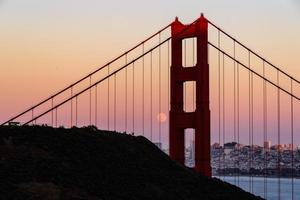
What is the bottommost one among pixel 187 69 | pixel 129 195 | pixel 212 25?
pixel 129 195

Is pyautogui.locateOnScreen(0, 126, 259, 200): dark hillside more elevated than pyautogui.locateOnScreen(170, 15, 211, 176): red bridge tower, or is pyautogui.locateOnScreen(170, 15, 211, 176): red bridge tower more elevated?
pyautogui.locateOnScreen(170, 15, 211, 176): red bridge tower

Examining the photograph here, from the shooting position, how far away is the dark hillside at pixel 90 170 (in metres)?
26.6

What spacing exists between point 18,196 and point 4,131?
6878 mm

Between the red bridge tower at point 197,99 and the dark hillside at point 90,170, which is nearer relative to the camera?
the dark hillside at point 90,170

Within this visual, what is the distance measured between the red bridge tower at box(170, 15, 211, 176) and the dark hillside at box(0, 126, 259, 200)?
4.99m

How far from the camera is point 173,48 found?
43688 mm

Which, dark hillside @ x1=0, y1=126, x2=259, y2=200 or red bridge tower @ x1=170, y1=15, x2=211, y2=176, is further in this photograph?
red bridge tower @ x1=170, y1=15, x2=211, y2=176

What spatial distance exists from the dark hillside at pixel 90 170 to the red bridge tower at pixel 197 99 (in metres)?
4.99

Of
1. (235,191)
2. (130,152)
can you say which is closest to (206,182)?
(235,191)

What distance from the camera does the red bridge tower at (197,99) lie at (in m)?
41.6

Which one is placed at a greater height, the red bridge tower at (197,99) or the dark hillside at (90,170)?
the red bridge tower at (197,99)

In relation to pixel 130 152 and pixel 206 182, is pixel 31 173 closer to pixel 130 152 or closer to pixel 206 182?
pixel 130 152

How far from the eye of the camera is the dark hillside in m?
26.6

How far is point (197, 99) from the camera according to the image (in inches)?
1649
